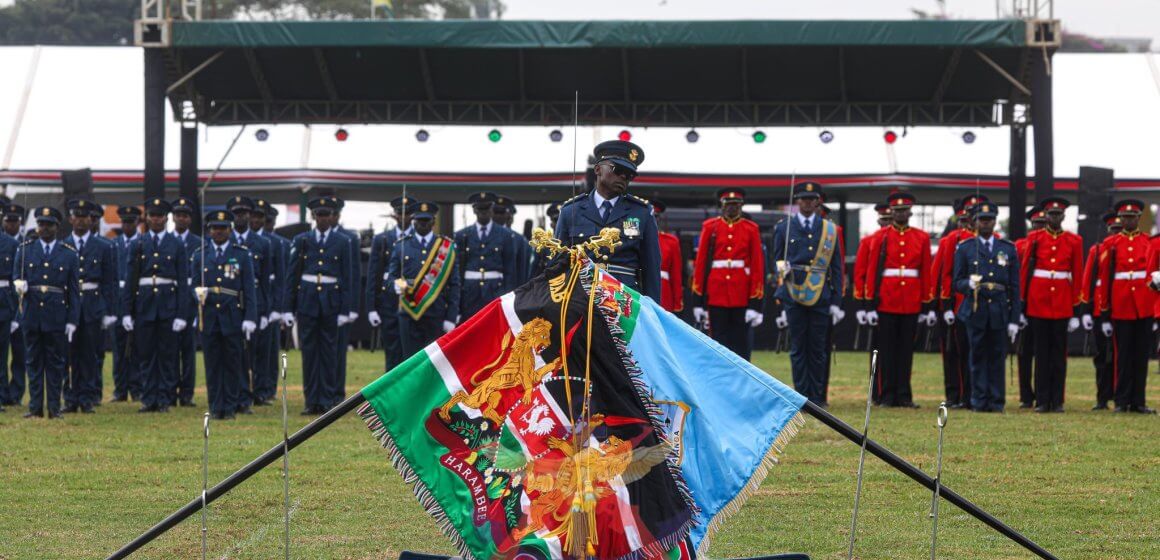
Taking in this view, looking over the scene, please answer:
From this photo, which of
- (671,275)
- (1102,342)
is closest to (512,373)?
(671,275)

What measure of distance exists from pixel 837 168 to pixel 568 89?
23.5 feet

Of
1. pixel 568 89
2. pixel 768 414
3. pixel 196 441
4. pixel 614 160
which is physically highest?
Answer: pixel 568 89

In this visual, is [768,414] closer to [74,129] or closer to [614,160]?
[614,160]

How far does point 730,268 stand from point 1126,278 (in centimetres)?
374

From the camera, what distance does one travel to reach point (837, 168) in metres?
26.8

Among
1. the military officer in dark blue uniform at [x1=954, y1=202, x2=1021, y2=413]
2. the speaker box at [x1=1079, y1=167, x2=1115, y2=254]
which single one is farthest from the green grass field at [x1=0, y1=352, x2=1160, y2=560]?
the speaker box at [x1=1079, y1=167, x2=1115, y2=254]

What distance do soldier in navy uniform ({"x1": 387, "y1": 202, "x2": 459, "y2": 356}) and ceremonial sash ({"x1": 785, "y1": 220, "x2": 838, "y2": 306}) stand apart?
3275 mm

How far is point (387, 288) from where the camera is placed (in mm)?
15820

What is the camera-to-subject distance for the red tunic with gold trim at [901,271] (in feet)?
49.4

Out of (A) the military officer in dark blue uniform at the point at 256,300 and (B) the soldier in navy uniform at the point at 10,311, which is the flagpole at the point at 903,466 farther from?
(B) the soldier in navy uniform at the point at 10,311

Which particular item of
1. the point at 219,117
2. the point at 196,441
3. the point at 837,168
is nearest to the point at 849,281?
the point at 837,168

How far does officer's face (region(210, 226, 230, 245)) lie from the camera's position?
1443cm

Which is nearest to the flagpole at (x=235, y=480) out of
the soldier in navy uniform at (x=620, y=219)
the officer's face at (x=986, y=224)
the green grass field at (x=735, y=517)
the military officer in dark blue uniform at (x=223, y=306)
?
the green grass field at (x=735, y=517)

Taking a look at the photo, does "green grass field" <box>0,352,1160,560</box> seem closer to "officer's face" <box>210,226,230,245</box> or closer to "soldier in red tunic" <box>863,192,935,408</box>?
"soldier in red tunic" <box>863,192,935,408</box>
